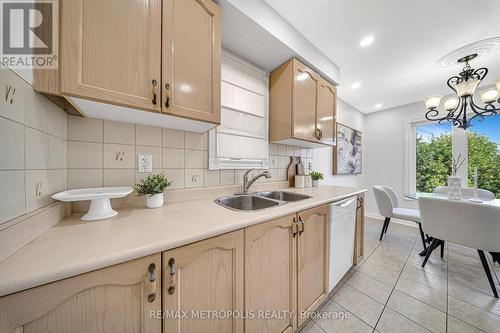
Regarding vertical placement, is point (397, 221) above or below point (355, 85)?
below

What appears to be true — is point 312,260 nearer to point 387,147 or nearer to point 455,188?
point 455,188

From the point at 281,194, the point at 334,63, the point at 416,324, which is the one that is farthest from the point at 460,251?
the point at 334,63

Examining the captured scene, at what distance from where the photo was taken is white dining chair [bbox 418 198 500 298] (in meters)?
1.31

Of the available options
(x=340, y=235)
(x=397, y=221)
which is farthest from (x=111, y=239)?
(x=397, y=221)

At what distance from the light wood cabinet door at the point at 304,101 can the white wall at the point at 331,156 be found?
874mm

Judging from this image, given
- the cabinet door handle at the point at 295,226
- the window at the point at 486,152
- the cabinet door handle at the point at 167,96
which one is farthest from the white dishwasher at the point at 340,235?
the window at the point at 486,152

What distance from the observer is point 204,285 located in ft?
2.23

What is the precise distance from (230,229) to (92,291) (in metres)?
0.45

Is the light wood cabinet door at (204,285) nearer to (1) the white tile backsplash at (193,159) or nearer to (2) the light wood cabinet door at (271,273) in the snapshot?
(2) the light wood cabinet door at (271,273)

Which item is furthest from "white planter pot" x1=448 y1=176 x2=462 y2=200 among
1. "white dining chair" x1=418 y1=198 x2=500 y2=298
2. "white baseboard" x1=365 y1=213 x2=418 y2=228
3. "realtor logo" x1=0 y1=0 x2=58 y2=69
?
"realtor logo" x1=0 y1=0 x2=58 y2=69

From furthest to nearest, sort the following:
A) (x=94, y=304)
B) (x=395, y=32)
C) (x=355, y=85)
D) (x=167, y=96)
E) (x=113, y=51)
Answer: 1. (x=355, y=85)
2. (x=395, y=32)
3. (x=167, y=96)
4. (x=113, y=51)
5. (x=94, y=304)

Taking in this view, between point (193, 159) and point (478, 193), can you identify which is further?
point (478, 193)

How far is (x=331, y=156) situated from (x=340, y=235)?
1.86 meters

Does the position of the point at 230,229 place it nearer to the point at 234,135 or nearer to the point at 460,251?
the point at 234,135
